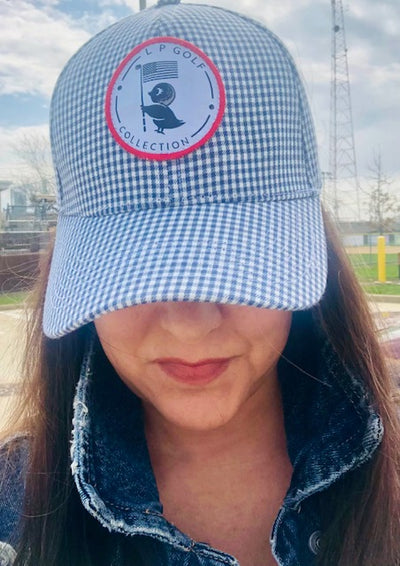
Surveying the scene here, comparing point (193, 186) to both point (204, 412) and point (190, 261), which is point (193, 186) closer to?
point (190, 261)

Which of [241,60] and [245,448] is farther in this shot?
[245,448]

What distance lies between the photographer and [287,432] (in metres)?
1.13

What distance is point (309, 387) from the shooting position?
1.16 meters

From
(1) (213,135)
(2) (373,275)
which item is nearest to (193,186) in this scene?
(1) (213,135)

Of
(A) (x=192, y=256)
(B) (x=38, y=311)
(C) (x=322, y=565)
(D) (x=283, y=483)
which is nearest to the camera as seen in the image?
(A) (x=192, y=256)

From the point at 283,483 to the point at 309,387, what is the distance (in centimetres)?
19

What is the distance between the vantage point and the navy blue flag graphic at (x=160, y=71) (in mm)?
853

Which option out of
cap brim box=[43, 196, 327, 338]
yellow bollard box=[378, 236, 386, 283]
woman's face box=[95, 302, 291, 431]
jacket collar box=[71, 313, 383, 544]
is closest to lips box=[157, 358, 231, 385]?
woman's face box=[95, 302, 291, 431]

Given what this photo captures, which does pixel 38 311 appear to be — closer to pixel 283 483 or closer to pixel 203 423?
pixel 203 423

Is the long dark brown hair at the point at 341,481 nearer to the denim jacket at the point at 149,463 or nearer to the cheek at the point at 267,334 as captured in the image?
the denim jacket at the point at 149,463

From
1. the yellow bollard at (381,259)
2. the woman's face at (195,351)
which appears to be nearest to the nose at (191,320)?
the woman's face at (195,351)

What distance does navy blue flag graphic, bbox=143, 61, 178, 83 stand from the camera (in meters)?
0.85

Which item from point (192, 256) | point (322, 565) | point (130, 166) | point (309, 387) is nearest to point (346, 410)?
point (309, 387)

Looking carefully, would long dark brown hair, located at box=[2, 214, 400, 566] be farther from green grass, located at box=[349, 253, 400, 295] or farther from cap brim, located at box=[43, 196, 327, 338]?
cap brim, located at box=[43, 196, 327, 338]
